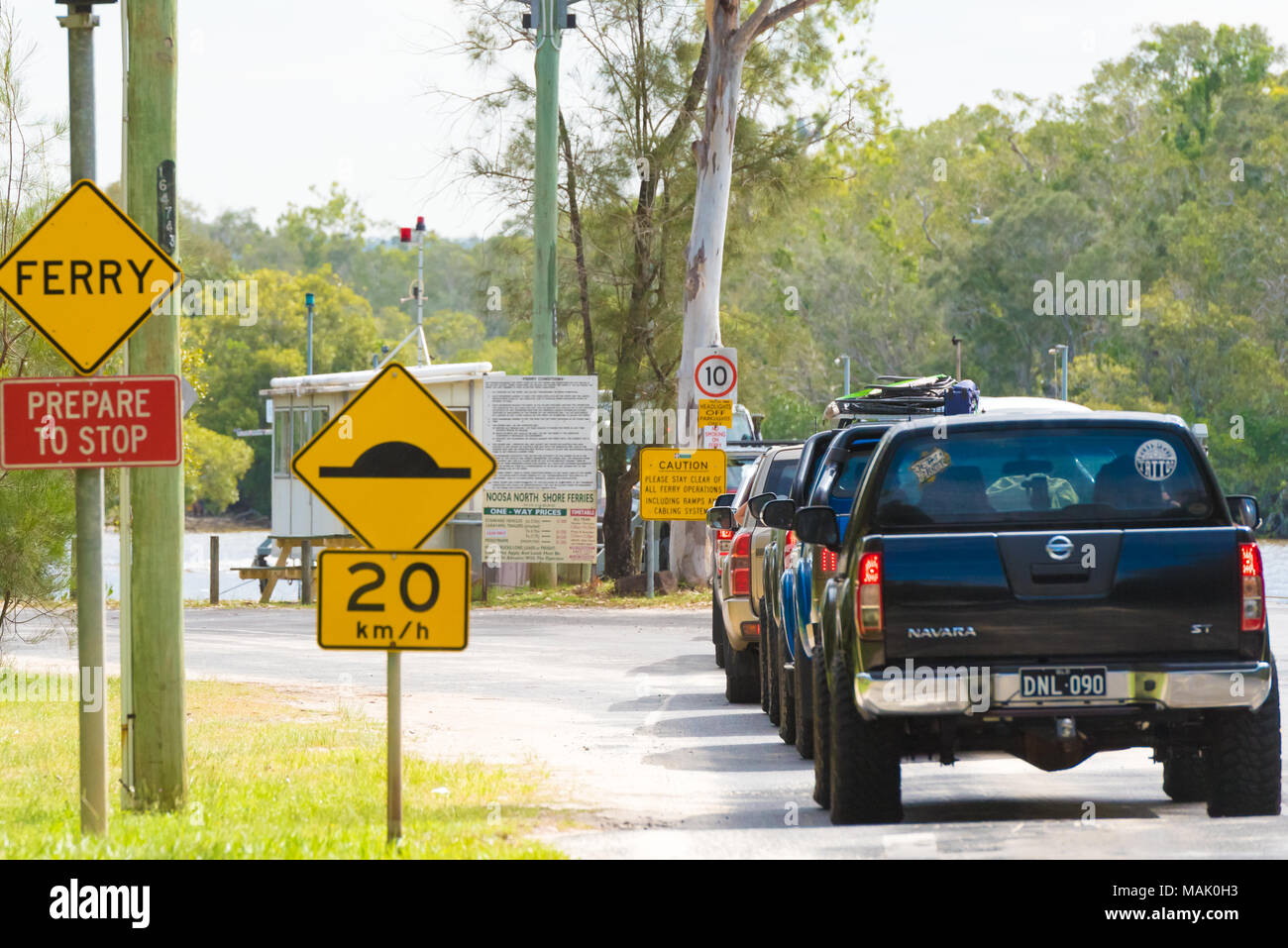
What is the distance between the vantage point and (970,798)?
32.5ft

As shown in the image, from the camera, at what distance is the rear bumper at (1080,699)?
8320 mm

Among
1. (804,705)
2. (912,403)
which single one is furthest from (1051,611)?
(912,403)

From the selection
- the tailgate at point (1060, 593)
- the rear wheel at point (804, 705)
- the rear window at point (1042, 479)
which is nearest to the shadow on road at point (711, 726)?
the rear wheel at point (804, 705)

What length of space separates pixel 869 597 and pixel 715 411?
1592 cm

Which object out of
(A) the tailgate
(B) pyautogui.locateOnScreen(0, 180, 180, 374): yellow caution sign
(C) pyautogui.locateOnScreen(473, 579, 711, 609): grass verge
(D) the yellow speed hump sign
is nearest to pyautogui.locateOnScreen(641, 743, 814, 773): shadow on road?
(A) the tailgate

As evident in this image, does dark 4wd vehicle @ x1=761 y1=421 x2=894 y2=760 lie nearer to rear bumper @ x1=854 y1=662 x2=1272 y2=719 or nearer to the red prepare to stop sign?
rear bumper @ x1=854 y1=662 x2=1272 y2=719

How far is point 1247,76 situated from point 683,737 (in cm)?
6185

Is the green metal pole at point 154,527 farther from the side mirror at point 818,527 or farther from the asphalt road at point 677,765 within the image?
the side mirror at point 818,527

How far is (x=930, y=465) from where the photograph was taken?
8750 millimetres

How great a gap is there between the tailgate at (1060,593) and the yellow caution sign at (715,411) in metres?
15.9

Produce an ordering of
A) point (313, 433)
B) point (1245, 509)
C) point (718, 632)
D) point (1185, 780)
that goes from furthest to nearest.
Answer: point (313, 433)
point (718, 632)
point (1245, 509)
point (1185, 780)

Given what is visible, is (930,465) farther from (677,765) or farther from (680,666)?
(680,666)

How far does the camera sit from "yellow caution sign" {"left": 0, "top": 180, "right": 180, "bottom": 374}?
8.58 m

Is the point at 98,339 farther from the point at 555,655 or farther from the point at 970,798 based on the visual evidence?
the point at 555,655
